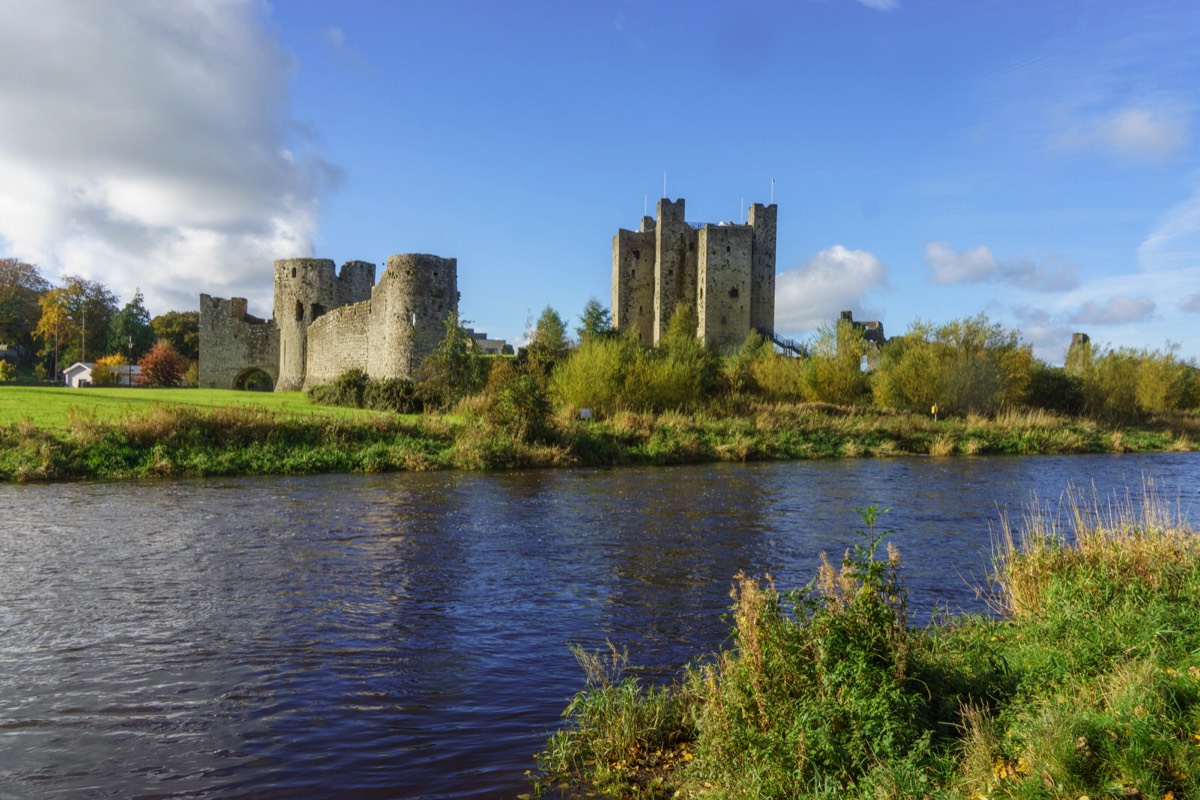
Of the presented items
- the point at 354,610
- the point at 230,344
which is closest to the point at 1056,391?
the point at 354,610

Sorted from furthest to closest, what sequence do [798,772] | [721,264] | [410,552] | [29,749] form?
[721,264], [410,552], [29,749], [798,772]

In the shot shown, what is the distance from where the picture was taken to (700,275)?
172 feet

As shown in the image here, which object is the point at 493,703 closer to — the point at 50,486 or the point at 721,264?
the point at 50,486

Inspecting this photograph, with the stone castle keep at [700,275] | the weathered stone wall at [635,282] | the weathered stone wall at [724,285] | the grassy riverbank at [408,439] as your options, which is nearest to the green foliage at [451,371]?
the grassy riverbank at [408,439]

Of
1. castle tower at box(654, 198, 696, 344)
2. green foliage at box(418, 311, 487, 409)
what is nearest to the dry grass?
green foliage at box(418, 311, 487, 409)

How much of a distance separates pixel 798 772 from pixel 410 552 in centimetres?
757

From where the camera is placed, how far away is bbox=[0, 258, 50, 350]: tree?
6775cm

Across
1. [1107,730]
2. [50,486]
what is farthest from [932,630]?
[50,486]

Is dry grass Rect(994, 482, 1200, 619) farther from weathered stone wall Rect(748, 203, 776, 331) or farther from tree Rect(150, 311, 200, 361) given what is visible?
tree Rect(150, 311, 200, 361)

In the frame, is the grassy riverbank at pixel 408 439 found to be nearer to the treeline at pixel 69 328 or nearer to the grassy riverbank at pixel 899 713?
the grassy riverbank at pixel 899 713

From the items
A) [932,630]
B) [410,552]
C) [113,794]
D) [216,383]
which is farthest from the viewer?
[216,383]

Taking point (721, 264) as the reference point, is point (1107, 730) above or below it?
below

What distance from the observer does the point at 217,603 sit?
827 centimetres

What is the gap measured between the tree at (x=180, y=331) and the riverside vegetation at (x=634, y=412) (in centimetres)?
3577
